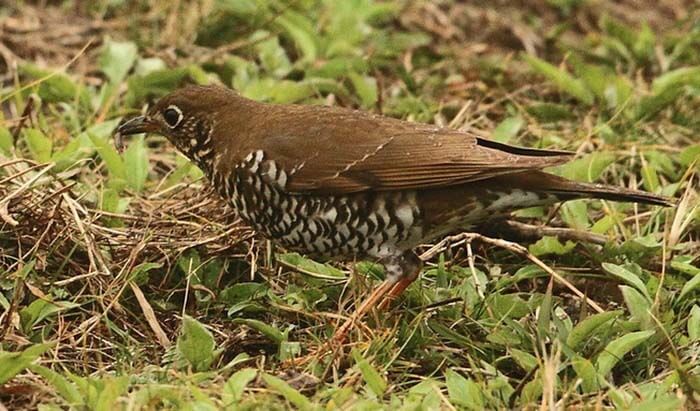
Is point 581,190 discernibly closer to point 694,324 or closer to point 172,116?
point 694,324

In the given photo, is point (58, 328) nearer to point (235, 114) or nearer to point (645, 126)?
point (235, 114)

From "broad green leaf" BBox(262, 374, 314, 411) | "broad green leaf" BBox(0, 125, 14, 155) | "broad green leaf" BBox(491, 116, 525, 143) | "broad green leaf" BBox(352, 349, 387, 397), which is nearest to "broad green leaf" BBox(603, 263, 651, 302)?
"broad green leaf" BBox(352, 349, 387, 397)

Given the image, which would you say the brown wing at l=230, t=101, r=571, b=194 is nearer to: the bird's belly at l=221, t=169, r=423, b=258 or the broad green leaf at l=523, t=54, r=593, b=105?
the bird's belly at l=221, t=169, r=423, b=258

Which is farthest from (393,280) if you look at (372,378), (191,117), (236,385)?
(191,117)

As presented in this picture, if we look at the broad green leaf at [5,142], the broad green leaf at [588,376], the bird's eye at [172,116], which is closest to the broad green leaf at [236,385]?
the broad green leaf at [588,376]

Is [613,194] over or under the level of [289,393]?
over
